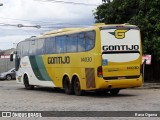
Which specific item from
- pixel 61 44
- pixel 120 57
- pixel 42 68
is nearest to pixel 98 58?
pixel 120 57

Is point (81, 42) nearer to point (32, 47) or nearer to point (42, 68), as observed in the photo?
point (42, 68)

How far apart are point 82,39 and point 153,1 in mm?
13373

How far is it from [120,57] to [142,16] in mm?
13861

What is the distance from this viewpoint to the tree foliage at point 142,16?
110 feet

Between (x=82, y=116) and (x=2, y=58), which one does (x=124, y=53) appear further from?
(x=2, y=58)

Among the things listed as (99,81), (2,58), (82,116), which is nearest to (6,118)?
(82,116)

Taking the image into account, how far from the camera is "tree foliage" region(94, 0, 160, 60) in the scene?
110 ft

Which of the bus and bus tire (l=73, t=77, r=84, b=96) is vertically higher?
the bus

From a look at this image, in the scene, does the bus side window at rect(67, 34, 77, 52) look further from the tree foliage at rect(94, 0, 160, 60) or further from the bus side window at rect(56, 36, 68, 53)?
the tree foliage at rect(94, 0, 160, 60)

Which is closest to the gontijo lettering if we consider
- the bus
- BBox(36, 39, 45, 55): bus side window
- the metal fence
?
the bus

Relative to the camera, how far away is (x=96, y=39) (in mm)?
21516

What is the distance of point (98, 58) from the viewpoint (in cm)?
2136

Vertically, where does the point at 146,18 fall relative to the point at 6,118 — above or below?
above

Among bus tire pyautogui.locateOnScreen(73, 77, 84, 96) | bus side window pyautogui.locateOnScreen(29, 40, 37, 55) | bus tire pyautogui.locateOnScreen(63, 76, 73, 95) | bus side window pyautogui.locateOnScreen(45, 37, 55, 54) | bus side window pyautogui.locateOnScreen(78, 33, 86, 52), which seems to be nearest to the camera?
bus side window pyautogui.locateOnScreen(78, 33, 86, 52)
